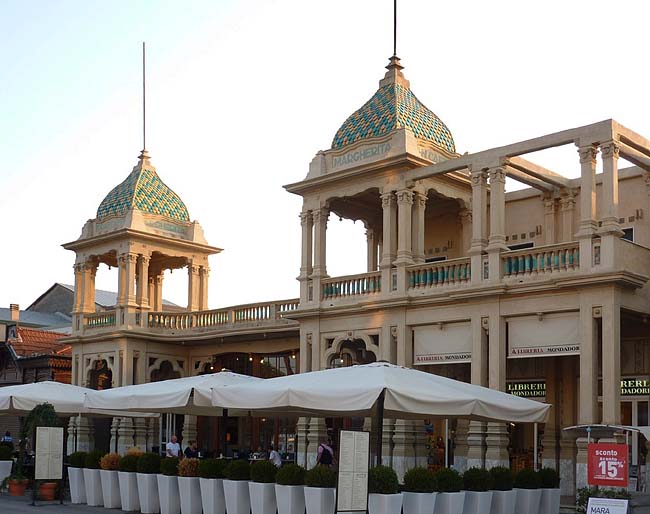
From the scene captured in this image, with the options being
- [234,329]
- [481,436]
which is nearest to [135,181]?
[234,329]

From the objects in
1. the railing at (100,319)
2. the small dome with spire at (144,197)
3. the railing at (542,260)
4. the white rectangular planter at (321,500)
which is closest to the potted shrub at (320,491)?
the white rectangular planter at (321,500)

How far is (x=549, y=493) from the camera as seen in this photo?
19250 mm

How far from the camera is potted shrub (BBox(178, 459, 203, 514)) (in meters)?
19.2

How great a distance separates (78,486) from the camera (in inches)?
877

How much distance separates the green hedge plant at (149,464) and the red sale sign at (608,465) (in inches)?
335

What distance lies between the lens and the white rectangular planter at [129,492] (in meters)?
20.6

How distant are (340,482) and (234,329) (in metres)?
18.4

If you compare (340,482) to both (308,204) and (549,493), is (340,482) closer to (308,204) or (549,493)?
(549,493)

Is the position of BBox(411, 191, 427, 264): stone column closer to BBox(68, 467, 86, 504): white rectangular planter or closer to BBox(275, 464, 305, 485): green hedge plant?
BBox(275, 464, 305, 485): green hedge plant

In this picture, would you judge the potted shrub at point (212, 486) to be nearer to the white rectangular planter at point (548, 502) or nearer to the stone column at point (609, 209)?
the white rectangular planter at point (548, 502)

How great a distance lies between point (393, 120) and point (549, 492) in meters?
11.0

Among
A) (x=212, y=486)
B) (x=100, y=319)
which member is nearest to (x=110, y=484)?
(x=212, y=486)

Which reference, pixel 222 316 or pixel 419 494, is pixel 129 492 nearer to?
pixel 419 494

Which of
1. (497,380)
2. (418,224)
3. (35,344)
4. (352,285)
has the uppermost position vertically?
(418,224)
